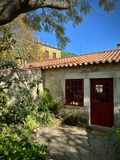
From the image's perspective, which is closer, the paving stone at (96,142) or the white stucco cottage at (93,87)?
the paving stone at (96,142)

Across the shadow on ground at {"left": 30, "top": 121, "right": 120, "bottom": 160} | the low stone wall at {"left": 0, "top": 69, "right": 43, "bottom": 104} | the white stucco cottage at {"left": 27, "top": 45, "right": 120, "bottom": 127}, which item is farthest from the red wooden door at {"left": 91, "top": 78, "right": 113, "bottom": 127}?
the low stone wall at {"left": 0, "top": 69, "right": 43, "bottom": 104}

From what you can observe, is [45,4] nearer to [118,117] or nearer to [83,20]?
[83,20]

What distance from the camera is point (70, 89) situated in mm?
8562

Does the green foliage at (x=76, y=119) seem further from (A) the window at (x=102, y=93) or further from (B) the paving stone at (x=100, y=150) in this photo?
(B) the paving stone at (x=100, y=150)

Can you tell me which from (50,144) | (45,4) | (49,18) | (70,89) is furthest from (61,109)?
(45,4)

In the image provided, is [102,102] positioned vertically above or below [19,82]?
below

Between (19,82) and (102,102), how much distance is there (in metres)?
4.70

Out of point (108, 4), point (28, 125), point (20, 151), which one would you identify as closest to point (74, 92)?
point (28, 125)

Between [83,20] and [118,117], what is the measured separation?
16.7 feet

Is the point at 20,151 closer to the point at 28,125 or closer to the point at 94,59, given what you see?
the point at 28,125

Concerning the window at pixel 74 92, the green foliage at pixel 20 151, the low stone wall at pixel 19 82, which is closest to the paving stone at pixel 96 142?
the window at pixel 74 92

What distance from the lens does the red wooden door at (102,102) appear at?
7.10 m

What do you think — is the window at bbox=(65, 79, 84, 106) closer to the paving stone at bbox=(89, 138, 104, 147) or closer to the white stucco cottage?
the white stucco cottage

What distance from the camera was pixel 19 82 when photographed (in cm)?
813
